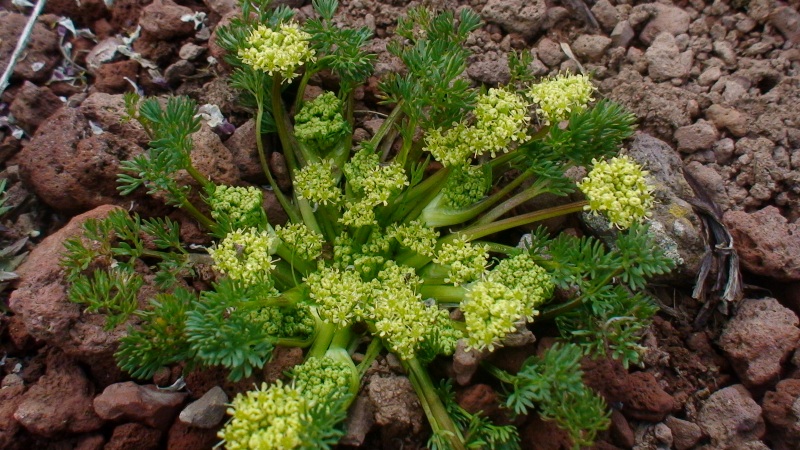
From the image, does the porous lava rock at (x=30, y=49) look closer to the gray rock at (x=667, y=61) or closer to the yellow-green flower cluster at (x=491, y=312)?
the yellow-green flower cluster at (x=491, y=312)

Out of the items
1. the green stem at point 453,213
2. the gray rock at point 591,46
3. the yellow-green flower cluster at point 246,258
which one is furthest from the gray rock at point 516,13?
the yellow-green flower cluster at point 246,258

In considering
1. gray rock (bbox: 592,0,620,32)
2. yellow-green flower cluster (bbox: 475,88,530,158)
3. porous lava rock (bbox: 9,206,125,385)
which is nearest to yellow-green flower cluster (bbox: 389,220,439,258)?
yellow-green flower cluster (bbox: 475,88,530,158)

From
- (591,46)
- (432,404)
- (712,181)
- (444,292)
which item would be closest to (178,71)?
(444,292)

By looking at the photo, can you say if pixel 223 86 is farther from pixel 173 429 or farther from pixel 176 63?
pixel 173 429

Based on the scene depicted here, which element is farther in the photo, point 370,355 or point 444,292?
point 444,292

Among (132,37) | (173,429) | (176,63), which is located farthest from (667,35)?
(173,429)

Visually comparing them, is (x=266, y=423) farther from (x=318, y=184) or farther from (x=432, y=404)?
(x=318, y=184)

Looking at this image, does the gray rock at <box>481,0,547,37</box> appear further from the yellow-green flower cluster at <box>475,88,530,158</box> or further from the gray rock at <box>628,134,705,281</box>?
the yellow-green flower cluster at <box>475,88,530,158</box>
